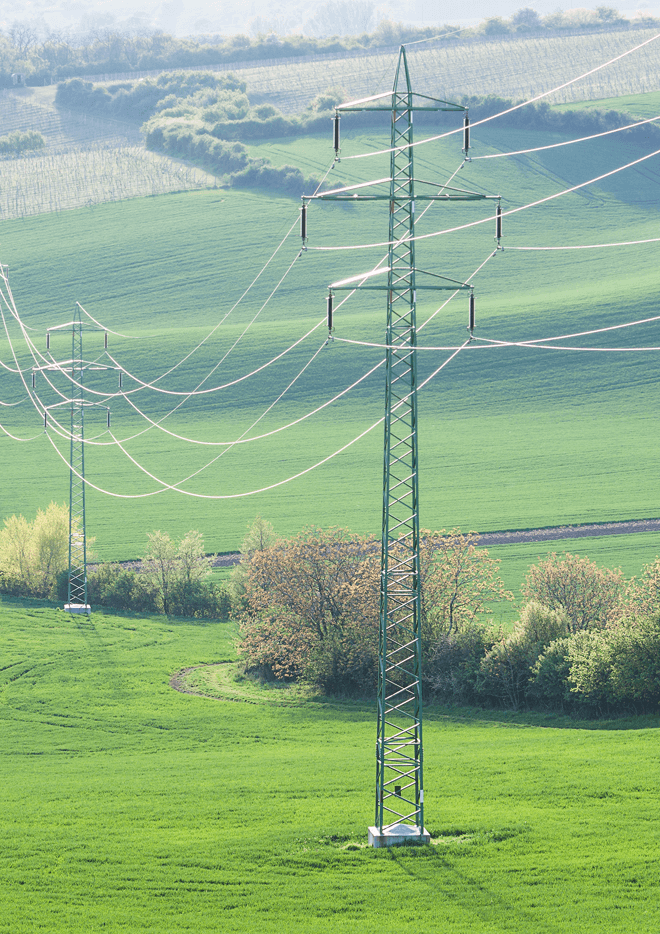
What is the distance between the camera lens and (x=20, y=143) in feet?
635

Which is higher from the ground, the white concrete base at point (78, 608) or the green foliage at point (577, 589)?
the green foliage at point (577, 589)

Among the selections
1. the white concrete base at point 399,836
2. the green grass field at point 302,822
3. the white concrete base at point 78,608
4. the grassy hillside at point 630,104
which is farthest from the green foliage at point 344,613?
the grassy hillside at point 630,104

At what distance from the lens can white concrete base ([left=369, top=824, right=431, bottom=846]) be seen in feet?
108

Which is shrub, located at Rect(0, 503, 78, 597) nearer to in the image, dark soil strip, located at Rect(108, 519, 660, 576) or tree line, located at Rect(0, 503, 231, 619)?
tree line, located at Rect(0, 503, 231, 619)

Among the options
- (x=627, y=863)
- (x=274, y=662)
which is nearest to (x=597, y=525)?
(x=274, y=662)

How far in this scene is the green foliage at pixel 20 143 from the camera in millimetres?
192625

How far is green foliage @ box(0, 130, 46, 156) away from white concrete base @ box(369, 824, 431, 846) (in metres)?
182

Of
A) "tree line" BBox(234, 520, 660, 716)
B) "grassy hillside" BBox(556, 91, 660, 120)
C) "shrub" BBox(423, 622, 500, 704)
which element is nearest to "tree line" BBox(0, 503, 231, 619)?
"tree line" BBox(234, 520, 660, 716)

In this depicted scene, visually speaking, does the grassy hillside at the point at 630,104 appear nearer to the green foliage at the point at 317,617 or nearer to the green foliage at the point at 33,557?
the green foliage at the point at 33,557

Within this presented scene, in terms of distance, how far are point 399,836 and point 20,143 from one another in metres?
184

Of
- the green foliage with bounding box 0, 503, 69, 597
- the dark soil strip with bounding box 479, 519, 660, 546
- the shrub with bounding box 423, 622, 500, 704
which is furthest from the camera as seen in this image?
the dark soil strip with bounding box 479, 519, 660, 546

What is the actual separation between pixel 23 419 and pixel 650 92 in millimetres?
131915

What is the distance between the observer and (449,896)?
1178 inches

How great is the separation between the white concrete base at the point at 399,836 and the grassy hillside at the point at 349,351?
197ft
